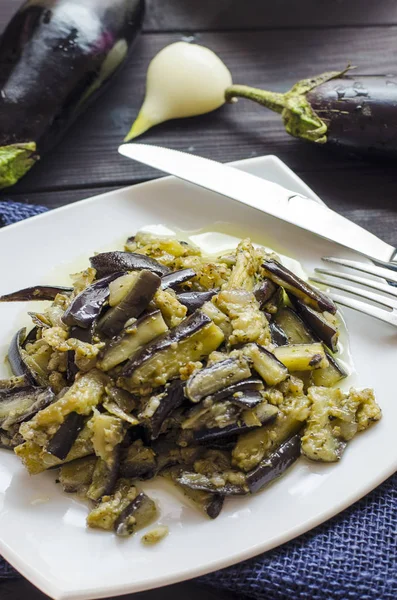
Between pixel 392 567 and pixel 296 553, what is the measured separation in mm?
323

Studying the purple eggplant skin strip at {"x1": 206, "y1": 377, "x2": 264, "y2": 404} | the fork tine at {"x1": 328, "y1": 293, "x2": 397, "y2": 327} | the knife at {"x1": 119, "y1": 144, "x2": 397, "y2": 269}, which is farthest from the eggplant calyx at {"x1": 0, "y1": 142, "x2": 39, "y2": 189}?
the purple eggplant skin strip at {"x1": 206, "y1": 377, "x2": 264, "y2": 404}

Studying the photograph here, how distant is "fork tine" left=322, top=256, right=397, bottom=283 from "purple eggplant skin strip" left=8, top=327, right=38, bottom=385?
1327mm

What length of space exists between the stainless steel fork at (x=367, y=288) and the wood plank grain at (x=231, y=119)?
1028mm

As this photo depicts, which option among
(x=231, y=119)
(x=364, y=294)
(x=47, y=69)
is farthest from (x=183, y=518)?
(x=231, y=119)

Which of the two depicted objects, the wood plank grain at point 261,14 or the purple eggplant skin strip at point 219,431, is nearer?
the purple eggplant skin strip at point 219,431

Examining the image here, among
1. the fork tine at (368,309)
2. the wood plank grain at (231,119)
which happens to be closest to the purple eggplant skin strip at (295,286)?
the fork tine at (368,309)

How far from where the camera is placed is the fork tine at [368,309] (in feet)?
8.34

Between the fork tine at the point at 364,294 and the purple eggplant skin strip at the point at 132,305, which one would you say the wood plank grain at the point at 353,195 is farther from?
the purple eggplant skin strip at the point at 132,305

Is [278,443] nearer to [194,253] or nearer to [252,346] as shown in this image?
[252,346]

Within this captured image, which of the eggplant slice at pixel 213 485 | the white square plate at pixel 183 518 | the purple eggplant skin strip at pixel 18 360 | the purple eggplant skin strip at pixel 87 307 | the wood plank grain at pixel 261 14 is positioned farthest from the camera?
the wood plank grain at pixel 261 14

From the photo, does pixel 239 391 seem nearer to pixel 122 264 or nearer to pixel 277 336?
pixel 277 336

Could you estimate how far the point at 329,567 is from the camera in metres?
2.14

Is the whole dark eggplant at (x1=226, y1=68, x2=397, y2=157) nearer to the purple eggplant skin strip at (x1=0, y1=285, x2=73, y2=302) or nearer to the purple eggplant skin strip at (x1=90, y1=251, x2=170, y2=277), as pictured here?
the purple eggplant skin strip at (x1=90, y1=251, x2=170, y2=277)

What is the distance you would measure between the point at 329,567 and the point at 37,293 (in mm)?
1483
